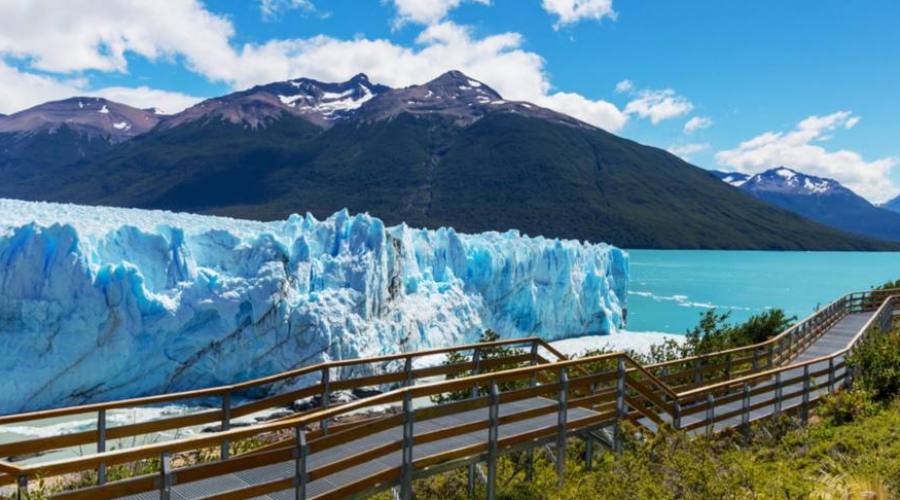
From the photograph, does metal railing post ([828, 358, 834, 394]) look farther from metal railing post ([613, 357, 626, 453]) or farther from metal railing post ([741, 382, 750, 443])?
metal railing post ([613, 357, 626, 453])

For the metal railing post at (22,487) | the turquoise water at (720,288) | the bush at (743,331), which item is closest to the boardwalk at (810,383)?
the bush at (743,331)

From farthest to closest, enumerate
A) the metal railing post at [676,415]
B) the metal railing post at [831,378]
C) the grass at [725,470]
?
the metal railing post at [831,378] → the metal railing post at [676,415] → the grass at [725,470]

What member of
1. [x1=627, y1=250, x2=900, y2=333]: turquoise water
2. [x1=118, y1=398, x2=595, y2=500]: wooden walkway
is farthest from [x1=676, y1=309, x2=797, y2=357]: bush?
[x1=627, y1=250, x2=900, y2=333]: turquoise water

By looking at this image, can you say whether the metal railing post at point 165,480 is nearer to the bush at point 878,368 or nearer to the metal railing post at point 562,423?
the metal railing post at point 562,423

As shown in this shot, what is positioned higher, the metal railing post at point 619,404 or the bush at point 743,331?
the metal railing post at point 619,404

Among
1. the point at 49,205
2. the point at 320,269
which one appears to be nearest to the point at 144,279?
the point at 320,269

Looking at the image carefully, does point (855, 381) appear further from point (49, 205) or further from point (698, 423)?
point (49, 205)
